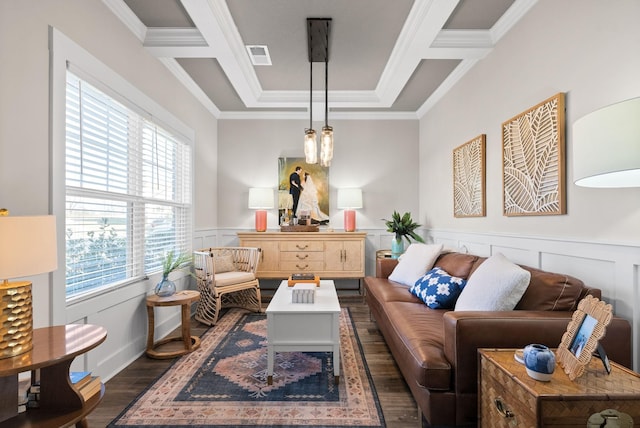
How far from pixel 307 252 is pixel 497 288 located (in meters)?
2.80

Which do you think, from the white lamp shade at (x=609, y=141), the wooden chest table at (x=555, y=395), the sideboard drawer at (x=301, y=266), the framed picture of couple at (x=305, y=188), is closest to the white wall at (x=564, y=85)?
the white lamp shade at (x=609, y=141)

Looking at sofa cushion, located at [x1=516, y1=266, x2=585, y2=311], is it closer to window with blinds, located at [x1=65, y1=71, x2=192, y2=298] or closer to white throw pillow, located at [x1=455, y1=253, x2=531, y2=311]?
white throw pillow, located at [x1=455, y1=253, x2=531, y2=311]

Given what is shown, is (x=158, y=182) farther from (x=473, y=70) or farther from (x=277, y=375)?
(x=473, y=70)

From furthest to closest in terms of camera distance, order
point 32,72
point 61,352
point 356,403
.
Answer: point 356,403, point 32,72, point 61,352

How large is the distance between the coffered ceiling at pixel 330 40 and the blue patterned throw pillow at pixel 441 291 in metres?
1.96

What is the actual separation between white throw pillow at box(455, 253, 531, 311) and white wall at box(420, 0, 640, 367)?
0.39 m

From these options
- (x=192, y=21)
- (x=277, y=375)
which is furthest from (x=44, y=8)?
(x=277, y=375)

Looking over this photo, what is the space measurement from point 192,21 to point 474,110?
267cm

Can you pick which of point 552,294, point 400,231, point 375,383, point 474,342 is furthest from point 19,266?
point 400,231

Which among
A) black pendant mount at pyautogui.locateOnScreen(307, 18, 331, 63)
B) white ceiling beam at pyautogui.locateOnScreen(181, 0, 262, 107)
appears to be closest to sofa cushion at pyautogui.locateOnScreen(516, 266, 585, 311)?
black pendant mount at pyautogui.locateOnScreen(307, 18, 331, 63)

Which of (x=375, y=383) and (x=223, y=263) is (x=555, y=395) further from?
(x=223, y=263)

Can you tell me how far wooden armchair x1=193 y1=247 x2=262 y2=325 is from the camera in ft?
11.9

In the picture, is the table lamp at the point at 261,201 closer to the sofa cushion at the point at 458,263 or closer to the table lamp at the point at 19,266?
the sofa cushion at the point at 458,263

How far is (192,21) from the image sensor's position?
8.87 ft
